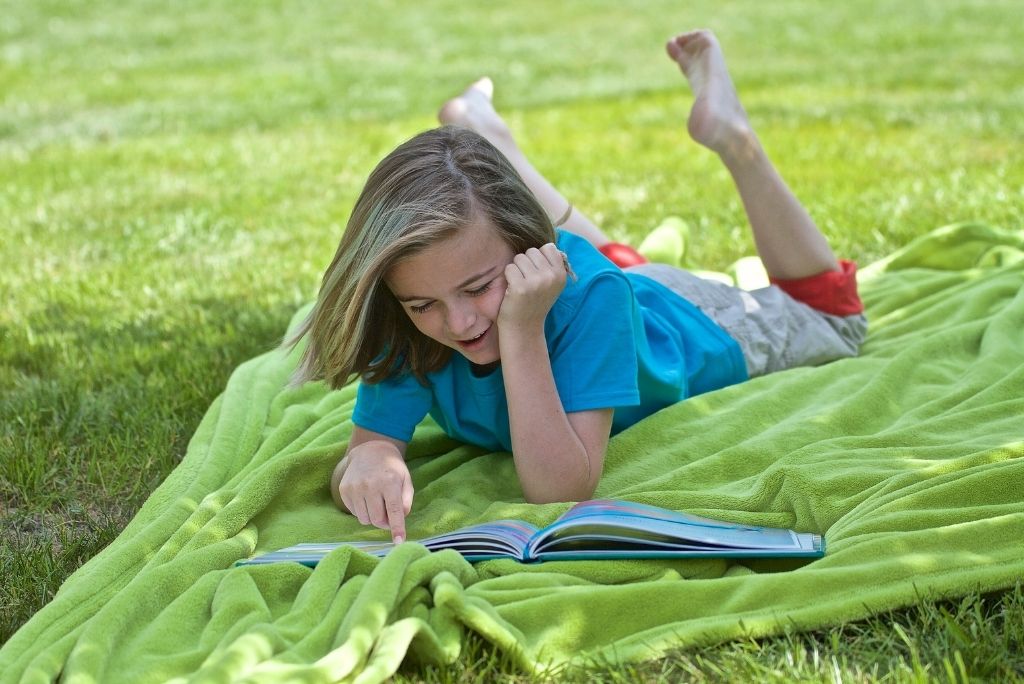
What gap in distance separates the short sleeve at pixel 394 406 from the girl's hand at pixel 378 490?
0.12m

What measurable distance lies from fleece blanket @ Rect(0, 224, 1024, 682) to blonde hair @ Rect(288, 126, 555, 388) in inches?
14.2

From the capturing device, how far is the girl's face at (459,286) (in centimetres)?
299

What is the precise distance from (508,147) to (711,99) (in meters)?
0.82

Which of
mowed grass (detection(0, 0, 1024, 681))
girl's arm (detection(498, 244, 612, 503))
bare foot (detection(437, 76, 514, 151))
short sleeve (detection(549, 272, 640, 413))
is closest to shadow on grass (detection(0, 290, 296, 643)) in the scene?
mowed grass (detection(0, 0, 1024, 681))

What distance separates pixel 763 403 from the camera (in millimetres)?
3748

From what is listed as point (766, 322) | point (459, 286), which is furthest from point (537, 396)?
point (766, 322)

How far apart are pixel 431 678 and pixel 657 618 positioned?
1.62 ft

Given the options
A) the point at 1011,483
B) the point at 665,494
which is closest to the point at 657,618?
the point at 665,494

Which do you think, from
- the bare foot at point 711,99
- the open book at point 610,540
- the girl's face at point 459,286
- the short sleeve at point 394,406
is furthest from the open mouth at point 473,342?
the bare foot at point 711,99

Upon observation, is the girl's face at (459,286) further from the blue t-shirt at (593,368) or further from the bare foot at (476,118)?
the bare foot at (476,118)

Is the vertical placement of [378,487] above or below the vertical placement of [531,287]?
below

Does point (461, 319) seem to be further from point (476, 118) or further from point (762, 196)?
point (476, 118)

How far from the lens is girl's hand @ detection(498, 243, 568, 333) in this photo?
2945 mm

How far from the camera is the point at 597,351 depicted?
318cm
